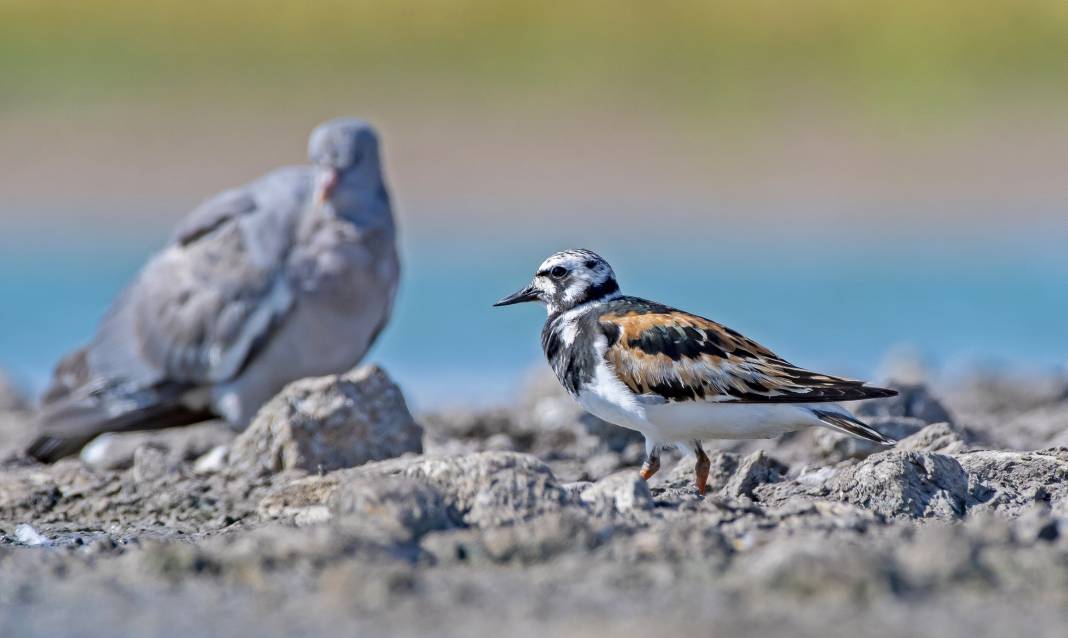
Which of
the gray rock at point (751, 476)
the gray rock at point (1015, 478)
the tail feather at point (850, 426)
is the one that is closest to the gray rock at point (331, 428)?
the gray rock at point (751, 476)

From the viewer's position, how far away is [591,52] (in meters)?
29.1

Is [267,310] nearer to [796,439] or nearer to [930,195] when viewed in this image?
[796,439]

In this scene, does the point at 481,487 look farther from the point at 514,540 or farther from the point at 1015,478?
the point at 1015,478

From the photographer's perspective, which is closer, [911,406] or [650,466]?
[650,466]

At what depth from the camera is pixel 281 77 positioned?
27531mm

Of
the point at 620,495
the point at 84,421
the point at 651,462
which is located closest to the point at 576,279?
the point at 651,462

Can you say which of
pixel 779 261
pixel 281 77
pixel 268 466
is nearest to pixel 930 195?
pixel 779 261

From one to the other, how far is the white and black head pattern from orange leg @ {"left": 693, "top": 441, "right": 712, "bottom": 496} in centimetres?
85

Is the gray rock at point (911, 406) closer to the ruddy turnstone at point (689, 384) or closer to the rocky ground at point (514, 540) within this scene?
the rocky ground at point (514, 540)

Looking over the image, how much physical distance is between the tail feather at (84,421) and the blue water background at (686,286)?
3.89 metres

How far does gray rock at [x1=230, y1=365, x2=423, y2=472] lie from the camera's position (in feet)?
20.7

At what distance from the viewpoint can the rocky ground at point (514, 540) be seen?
11.4 feet

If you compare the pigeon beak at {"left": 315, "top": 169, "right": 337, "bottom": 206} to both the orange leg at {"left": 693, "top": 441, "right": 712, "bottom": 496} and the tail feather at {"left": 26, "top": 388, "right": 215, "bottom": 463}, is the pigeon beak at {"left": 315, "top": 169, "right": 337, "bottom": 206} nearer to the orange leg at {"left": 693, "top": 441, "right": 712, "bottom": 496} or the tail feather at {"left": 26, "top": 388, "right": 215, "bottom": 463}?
the tail feather at {"left": 26, "top": 388, "right": 215, "bottom": 463}

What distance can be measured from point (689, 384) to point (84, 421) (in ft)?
14.2
